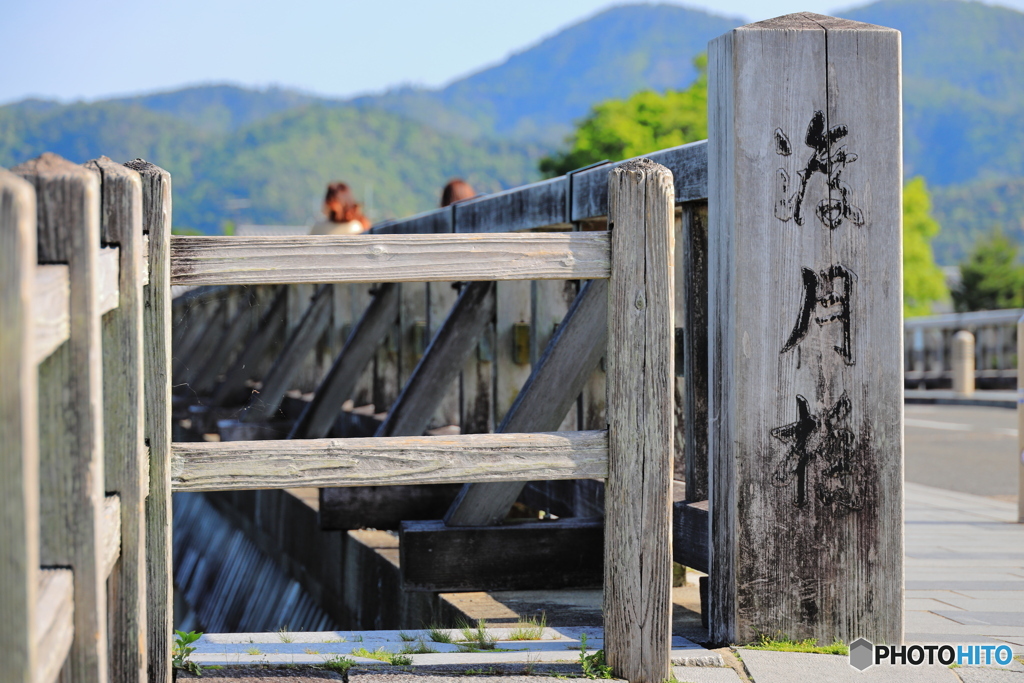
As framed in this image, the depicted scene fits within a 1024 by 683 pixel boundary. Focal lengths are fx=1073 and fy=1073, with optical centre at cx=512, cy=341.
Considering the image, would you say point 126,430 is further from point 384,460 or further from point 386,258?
point 386,258

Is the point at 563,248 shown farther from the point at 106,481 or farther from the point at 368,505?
the point at 368,505

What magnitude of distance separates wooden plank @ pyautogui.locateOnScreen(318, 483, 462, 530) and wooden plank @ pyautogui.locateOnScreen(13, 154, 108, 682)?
3019mm

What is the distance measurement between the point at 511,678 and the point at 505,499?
4.59 ft

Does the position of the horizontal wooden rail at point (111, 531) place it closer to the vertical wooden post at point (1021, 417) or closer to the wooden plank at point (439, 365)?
the wooden plank at point (439, 365)

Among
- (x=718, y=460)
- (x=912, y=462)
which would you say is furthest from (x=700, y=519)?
(x=912, y=462)

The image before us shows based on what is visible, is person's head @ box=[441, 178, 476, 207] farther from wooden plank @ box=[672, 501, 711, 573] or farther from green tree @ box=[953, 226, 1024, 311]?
green tree @ box=[953, 226, 1024, 311]

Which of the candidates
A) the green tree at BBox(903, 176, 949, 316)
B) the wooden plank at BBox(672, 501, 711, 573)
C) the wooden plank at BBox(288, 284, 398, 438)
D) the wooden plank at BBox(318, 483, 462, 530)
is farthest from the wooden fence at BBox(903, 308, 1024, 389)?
the green tree at BBox(903, 176, 949, 316)

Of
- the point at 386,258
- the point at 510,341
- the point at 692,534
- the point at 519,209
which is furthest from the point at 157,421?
the point at 510,341

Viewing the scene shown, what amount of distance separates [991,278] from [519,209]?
2285 inches

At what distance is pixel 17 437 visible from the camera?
145 cm

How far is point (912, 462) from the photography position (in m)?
9.97

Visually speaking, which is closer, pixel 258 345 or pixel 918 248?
pixel 258 345

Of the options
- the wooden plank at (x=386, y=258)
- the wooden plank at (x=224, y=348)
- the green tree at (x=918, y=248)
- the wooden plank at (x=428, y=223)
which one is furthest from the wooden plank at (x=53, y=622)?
the green tree at (x=918, y=248)

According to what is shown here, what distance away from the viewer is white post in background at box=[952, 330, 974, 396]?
1811cm
